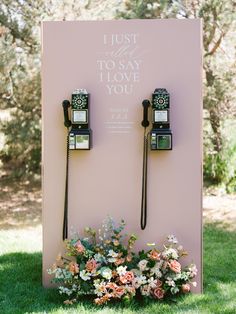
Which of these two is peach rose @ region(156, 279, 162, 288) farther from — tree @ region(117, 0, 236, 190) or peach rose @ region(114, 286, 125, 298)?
tree @ region(117, 0, 236, 190)

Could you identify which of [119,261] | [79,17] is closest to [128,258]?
[119,261]

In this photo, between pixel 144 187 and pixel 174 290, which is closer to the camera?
pixel 174 290

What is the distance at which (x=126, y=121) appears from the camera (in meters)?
4.12

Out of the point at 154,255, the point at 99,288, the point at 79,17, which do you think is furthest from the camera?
the point at 79,17

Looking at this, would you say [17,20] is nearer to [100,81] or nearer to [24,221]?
[24,221]

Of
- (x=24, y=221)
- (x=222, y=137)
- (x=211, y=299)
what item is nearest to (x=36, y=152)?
(x=24, y=221)

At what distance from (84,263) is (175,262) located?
0.69 metres

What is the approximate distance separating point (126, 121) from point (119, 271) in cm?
115

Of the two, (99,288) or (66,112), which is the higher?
(66,112)

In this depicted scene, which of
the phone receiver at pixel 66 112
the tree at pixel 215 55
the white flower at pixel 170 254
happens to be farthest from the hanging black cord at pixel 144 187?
the tree at pixel 215 55

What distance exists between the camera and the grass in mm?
3834

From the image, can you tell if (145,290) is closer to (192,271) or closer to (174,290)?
(174,290)

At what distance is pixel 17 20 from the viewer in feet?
23.5

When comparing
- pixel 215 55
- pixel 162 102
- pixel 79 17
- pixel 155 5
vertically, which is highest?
pixel 155 5
